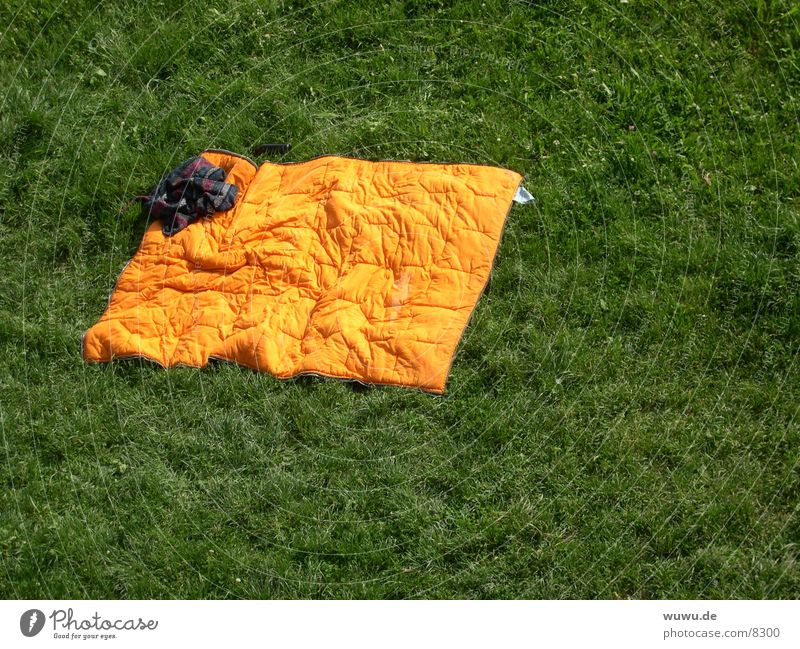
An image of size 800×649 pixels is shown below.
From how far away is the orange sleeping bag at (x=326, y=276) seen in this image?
17.2 ft

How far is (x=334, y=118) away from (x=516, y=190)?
145 centimetres

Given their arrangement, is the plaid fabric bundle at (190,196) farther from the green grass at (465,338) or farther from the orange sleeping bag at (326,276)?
the green grass at (465,338)

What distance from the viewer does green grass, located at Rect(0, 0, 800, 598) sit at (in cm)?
458

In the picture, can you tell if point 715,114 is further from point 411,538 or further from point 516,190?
point 411,538

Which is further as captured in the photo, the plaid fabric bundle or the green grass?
the plaid fabric bundle

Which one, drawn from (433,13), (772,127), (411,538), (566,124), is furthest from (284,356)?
(772,127)

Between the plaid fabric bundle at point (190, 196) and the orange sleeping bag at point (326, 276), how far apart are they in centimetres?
7

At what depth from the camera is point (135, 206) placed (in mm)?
6172

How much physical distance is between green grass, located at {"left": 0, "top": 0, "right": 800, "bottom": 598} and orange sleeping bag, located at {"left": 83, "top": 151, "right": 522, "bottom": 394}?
153 mm
